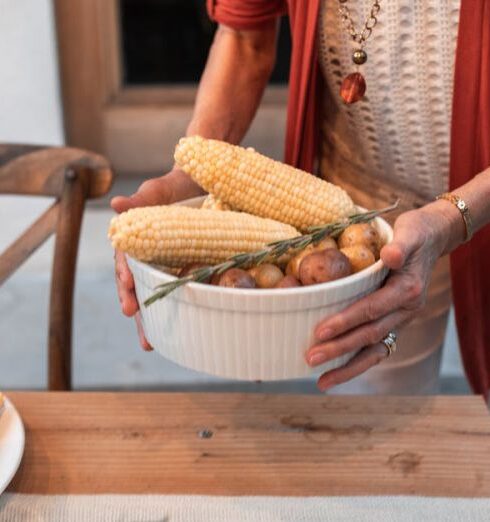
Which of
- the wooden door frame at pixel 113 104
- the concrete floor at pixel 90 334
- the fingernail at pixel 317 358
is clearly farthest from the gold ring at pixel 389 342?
the wooden door frame at pixel 113 104

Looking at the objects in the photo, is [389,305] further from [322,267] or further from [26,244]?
[26,244]

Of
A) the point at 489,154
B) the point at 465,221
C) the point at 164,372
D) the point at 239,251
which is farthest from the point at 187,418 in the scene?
the point at 164,372

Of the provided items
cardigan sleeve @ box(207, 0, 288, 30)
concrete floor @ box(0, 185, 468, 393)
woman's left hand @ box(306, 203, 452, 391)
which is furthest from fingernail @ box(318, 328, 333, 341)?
concrete floor @ box(0, 185, 468, 393)

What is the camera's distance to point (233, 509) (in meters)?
0.63

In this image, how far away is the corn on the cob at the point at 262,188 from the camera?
0.69 m

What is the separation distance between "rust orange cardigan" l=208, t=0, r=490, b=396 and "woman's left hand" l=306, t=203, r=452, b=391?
0.18m

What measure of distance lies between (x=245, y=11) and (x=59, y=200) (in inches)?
14.6

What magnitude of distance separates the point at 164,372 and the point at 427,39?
3.63 feet

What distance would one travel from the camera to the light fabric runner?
62 cm

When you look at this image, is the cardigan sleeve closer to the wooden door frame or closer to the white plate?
the white plate

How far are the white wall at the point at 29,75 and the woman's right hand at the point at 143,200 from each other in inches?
37.2

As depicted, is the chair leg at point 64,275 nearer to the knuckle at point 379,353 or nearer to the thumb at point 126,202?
the thumb at point 126,202

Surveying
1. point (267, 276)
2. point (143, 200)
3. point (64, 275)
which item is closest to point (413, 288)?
point (267, 276)

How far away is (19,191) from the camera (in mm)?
1144
